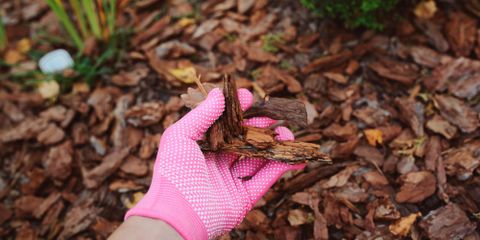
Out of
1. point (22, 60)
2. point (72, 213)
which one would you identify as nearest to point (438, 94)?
point (72, 213)

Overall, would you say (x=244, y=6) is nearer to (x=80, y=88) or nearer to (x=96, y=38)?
(x=96, y=38)

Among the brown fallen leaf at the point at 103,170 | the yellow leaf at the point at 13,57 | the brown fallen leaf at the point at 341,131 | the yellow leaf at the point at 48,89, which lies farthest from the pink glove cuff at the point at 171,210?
the yellow leaf at the point at 13,57

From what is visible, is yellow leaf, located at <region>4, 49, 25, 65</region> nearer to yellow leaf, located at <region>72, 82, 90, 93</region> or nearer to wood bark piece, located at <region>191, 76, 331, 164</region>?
yellow leaf, located at <region>72, 82, 90, 93</region>

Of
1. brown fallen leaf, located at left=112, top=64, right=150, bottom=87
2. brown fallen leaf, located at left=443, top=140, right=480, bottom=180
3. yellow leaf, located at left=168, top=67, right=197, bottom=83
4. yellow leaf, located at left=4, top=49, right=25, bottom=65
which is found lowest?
brown fallen leaf, located at left=443, top=140, right=480, bottom=180

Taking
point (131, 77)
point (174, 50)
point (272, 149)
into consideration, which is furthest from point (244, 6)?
point (272, 149)

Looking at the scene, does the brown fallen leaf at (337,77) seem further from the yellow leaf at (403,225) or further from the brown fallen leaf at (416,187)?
the yellow leaf at (403,225)

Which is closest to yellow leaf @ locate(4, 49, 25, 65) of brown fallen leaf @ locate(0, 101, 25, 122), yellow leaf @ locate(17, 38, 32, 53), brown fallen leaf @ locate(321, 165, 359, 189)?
yellow leaf @ locate(17, 38, 32, 53)

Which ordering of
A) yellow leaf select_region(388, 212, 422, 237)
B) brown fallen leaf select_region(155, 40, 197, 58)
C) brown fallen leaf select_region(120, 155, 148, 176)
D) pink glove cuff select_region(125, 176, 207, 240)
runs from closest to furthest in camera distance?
pink glove cuff select_region(125, 176, 207, 240), yellow leaf select_region(388, 212, 422, 237), brown fallen leaf select_region(120, 155, 148, 176), brown fallen leaf select_region(155, 40, 197, 58)
